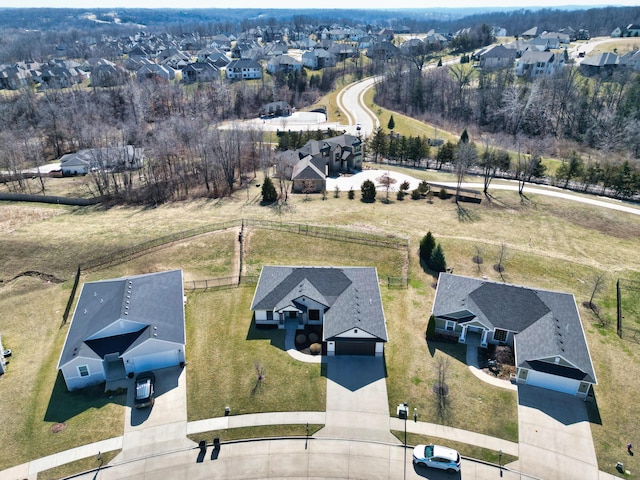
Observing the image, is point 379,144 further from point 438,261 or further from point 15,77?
point 15,77

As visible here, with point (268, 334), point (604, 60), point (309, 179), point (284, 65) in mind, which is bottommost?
point (268, 334)

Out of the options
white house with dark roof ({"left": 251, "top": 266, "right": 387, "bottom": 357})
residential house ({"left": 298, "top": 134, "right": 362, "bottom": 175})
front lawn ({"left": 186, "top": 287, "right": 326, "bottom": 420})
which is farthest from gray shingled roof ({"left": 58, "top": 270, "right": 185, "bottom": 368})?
residential house ({"left": 298, "top": 134, "right": 362, "bottom": 175})

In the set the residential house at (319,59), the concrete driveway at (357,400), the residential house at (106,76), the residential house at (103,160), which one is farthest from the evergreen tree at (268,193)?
the residential house at (319,59)

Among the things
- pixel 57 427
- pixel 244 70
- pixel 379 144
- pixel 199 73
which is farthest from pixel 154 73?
pixel 57 427

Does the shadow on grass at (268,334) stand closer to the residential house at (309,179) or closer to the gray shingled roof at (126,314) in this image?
the gray shingled roof at (126,314)

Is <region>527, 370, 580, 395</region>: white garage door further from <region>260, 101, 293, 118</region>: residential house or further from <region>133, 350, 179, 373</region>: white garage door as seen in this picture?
<region>260, 101, 293, 118</region>: residential house
